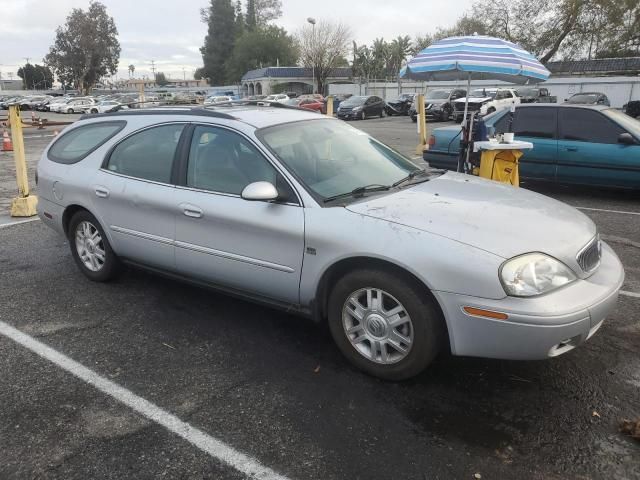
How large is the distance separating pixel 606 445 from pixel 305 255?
6.12ft

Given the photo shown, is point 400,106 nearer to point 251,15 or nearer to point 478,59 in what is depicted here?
point 478,59

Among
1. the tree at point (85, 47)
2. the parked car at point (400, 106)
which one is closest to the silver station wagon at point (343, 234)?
the parked car at point (400, 106)

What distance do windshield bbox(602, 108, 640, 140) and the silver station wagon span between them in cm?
492

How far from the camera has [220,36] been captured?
96.8m

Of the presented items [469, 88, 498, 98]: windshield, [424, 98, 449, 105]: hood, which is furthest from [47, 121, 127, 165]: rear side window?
[424, 98, 449, 105]: hood

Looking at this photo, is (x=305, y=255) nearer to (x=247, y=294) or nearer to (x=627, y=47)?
(x=247, y=294)

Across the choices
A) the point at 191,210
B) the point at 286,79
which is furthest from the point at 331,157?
the point at 286,79

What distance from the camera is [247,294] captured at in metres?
3.70

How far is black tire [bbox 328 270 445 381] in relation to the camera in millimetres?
2920

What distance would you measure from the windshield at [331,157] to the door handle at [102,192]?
153cm

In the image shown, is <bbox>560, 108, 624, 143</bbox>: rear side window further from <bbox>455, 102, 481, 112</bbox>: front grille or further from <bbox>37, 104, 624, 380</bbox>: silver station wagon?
<bbox>455, 102, 481, 112</bbox>: front grille

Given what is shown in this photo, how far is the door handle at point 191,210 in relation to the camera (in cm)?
→ 378

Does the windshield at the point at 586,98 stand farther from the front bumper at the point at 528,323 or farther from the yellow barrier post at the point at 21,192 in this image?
the front bumper at the point at 528,323

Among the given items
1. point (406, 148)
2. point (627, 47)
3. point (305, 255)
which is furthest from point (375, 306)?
point (627, 47)
